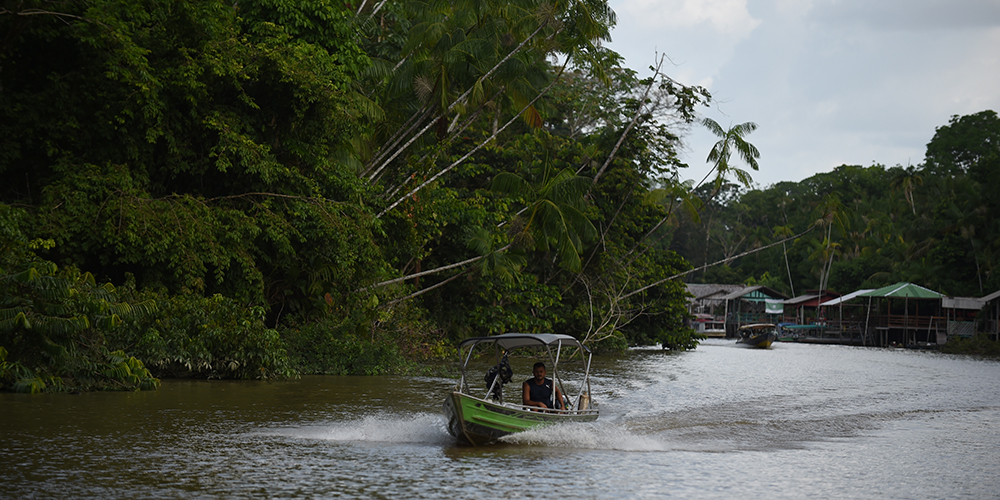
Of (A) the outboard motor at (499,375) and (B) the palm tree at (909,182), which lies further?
(B) the palm tree at (909,182)

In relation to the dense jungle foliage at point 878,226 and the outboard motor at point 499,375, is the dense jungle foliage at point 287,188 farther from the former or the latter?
the dense jungle foliage at point 878,226

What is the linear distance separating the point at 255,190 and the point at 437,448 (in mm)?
9531

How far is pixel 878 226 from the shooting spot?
64750mm

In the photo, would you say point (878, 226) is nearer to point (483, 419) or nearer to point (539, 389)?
point (539, 389)

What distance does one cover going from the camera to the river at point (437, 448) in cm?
772

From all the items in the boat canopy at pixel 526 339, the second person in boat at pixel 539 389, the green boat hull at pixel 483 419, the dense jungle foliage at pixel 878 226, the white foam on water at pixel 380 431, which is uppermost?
the dense jungle foliage at pixel 878 226

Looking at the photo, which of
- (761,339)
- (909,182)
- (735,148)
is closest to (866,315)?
(909,182)

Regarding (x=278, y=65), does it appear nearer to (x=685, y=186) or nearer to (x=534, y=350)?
(x=534, y=350)

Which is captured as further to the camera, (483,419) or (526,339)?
(526,339)

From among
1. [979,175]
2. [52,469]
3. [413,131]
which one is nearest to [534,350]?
[413,131]

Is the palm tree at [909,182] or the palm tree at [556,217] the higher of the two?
the palm tree at [909,182]

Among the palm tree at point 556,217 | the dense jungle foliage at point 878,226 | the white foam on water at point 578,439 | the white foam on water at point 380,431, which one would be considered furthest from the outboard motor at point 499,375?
the dense jungle foliage at point 878,226

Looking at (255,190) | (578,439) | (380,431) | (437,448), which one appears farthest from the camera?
(255,190)

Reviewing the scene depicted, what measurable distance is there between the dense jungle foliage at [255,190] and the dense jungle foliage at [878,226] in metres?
15.0
